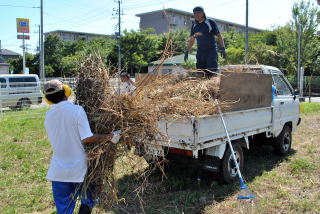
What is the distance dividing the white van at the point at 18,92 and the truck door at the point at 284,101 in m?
10.4

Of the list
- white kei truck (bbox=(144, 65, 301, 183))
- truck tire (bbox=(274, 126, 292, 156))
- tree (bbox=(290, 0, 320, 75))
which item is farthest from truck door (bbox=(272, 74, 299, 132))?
tree (bbox=(290, 0, 320, 75))

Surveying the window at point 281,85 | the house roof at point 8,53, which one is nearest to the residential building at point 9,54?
the house roof at point 8,53

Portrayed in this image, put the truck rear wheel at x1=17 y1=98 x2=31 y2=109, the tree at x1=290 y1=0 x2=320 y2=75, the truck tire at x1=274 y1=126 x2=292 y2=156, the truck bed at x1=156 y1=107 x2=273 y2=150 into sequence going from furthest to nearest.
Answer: the tree at x1=290 y1=0 x2=320 y2=75
the truck rear wheel at x1=17 y1=98 x2=31 y2=109
the truck tire at x1=274 y1=126 x2=292 y2=156
the truck bed at x1=156 y1=107 x2=273 y2=150

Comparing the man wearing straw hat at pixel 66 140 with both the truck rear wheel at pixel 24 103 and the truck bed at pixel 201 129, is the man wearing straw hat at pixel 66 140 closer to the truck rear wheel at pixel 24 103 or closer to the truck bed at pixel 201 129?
the truck bed at pixel 201 129

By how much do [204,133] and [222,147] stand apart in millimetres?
552

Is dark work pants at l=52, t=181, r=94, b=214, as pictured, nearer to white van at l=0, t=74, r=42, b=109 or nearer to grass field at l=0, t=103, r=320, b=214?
grass field at l=0, t=103, r=320, b=214

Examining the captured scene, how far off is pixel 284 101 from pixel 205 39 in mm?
2035

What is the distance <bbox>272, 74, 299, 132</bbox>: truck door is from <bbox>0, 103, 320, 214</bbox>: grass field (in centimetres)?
83

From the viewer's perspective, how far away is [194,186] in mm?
4957

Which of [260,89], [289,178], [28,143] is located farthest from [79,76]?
[28,143]

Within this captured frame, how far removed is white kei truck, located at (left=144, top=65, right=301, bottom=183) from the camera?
4.10 metres

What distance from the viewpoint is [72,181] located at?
296cm

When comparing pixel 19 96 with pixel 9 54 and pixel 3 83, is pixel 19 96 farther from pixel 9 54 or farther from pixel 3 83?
pixel 9 54

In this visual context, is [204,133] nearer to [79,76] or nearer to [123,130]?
[123,130]
